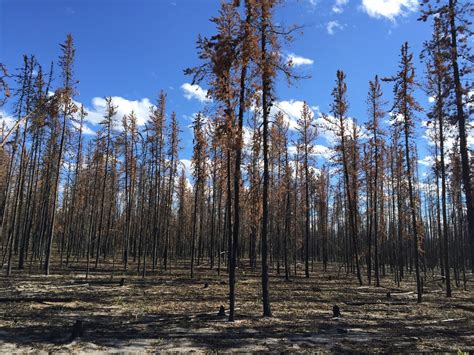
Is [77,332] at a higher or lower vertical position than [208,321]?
higher

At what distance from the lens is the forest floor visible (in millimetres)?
8797

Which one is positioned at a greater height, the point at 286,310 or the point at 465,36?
the point at 465,36

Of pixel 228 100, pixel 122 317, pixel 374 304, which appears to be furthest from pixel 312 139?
pixel 122 317

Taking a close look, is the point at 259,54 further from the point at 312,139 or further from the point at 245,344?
the point at 312,139

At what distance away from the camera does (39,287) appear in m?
16.5

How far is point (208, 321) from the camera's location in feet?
37.1

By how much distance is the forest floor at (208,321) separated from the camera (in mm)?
8797

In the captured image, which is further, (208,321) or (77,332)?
(208,321)

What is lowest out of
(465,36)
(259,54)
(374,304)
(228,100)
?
(374,304)

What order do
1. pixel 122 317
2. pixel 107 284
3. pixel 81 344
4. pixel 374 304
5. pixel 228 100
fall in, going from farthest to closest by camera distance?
1. pixel 107 284
2. pixel 374 304
3. pixel 228 100
4. pixel 122 317
5. pixel 81 344

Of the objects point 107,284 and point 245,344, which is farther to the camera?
point 107,284

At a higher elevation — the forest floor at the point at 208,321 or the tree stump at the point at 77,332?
the tree stump at the point at 77,332

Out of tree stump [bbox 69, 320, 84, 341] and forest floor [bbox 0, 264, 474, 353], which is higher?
tree stump [bbox 69, 320, 84, 341]

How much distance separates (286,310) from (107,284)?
412 inches
